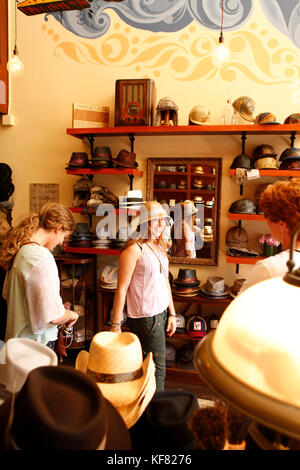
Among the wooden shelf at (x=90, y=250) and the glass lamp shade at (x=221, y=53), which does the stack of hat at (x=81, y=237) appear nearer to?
the wooden shelf at (x=90, y=250)

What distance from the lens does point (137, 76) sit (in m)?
3.59

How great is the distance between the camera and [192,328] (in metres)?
3.31

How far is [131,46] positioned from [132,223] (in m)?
1.80

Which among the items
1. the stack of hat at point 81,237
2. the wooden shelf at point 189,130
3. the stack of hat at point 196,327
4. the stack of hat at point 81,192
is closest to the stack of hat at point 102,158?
the wooden shelf at point 189,130

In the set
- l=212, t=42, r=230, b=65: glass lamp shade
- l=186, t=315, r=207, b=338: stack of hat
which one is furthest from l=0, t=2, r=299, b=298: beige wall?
l=212, t=42, r=230, b=65: glass lamp shade

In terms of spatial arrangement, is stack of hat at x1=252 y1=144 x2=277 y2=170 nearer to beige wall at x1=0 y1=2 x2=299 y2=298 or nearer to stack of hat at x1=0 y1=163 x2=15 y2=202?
beige wall at x1=0 y1=2 x2=299 y2=298

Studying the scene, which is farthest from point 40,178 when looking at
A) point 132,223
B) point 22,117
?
point 132,223

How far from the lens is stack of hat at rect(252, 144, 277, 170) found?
Result: 3117 millimetres

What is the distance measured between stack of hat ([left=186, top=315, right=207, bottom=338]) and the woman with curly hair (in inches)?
77.3

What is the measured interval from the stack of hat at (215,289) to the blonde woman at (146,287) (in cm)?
105

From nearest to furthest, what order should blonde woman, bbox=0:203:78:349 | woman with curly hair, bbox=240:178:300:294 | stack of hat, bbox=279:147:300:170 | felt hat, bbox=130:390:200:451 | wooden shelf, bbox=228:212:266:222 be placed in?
felt hat, bbox=130:390:200:451 → woman with curly hair, bbox=240:178:300:294 → blonde woman, bbox=0:203:78:349 → stack of hat, bbox=279:147:300:170 → wooden shelf, bbox=228:212:266:222

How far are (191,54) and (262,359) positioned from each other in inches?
137

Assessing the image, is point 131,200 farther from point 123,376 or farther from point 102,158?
point 123,376
